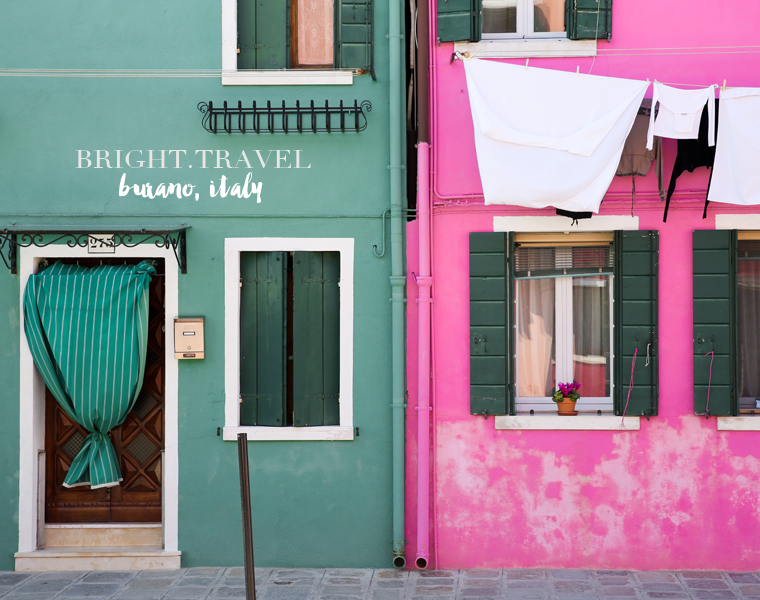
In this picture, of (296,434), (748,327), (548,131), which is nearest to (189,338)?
(296,434)

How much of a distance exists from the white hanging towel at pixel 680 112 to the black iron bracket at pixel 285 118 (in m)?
2.32

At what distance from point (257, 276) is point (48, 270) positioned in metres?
1.80

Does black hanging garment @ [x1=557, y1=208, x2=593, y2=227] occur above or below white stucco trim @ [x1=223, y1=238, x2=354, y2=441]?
above

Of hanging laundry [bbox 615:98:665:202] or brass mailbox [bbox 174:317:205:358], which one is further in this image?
brass mailbox [bbox 174:317:205:358]

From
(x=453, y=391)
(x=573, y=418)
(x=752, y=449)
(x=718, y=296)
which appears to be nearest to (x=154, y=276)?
(x=453, y=391)

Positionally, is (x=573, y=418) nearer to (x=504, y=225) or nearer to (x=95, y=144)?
(x=504, y=225)

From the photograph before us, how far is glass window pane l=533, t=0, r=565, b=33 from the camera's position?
20.7 feet

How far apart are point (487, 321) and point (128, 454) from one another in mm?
3459

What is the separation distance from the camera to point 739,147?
5484 millimetres

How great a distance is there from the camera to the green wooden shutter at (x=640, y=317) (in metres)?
6.07

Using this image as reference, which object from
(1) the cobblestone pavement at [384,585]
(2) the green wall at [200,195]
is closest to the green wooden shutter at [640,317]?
(1) the cobblestone pavement at [384,585]

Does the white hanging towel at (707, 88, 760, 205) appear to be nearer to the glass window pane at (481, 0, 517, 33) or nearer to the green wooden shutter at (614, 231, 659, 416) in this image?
the green wooden shutter at (614, 231, 659, 416)

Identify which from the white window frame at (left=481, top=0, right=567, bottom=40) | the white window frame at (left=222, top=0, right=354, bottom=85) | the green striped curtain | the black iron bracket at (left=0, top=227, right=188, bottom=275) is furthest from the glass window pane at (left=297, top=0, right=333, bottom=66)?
the green striped curtain

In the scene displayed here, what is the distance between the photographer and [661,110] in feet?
18.0
